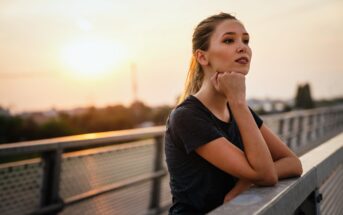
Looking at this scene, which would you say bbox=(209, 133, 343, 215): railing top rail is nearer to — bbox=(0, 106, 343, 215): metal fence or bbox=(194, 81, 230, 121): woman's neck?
bbox=(194, 81, 230, 121): woman's neck

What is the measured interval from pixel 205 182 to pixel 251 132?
0.32m

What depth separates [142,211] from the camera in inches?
259

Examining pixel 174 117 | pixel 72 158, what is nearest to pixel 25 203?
pixel 72 158

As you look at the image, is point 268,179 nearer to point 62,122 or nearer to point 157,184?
point 157,184

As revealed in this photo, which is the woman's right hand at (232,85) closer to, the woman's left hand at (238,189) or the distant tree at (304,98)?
the woman's left hand at (238,189)

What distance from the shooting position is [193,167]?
229cm

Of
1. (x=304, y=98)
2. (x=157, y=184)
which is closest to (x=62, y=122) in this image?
(x=157, y=184)

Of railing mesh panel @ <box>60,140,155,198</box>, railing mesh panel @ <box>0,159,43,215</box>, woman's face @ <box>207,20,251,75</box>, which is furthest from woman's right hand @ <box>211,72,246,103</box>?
railing mesh panel @ <box>60,140,155,198</box>

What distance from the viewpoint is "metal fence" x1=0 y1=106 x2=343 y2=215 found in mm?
4117

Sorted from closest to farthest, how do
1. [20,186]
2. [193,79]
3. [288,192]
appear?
[288,192]
[193,79]
[20,186]

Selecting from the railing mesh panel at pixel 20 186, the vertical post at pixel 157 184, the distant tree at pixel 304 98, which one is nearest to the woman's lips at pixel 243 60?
the railing mesh panel at pixel 20 186

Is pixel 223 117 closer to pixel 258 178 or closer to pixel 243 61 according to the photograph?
pixel 243 61

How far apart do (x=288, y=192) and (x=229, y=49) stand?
3.61 ft

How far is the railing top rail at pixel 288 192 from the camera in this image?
1.30 meters
